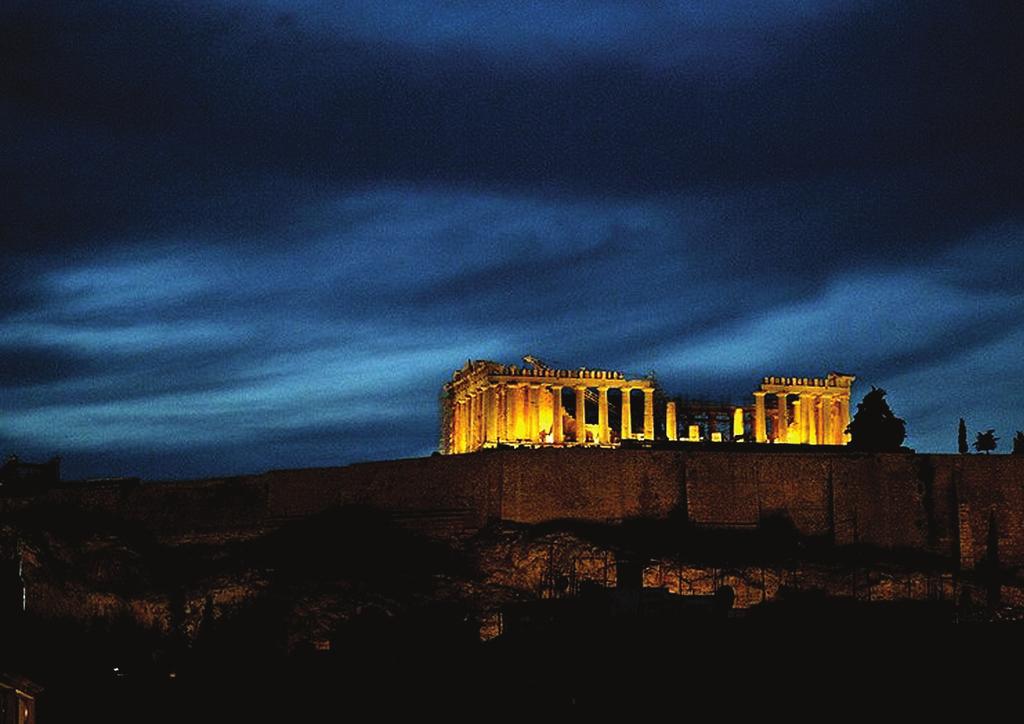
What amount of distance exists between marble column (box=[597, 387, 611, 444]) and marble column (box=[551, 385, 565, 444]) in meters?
1.59

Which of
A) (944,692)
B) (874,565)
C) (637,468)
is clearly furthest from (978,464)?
(944,692)

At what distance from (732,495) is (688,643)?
822 inches

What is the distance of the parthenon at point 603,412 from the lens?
65.1 meters

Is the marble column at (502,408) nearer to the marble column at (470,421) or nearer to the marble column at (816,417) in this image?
the marble column at (470,421)

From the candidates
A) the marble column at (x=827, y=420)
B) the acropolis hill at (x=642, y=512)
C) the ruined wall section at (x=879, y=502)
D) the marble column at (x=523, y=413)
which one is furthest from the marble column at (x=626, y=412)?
the ruined wall section at (x=879, y=502)

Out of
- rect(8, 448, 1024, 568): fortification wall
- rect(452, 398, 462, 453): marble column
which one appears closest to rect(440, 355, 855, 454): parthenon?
rect(452, 398, 462, 453): marble column

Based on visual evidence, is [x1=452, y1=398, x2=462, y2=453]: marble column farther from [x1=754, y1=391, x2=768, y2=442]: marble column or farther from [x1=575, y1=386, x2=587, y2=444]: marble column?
[x1=754, y1=391, x2=768, y2=442]: marble column

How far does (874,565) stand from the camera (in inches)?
1903

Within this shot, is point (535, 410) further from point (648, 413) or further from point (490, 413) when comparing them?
point (648, 413)

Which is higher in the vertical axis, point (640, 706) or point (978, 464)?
point (978, 464)

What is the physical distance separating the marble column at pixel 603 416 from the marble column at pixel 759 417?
6157 millimetres

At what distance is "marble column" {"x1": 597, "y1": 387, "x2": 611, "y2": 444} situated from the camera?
66.2 m

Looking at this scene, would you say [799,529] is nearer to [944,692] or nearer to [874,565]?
[874,565]

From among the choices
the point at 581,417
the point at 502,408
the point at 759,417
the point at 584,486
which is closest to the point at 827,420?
the point at 759,417
